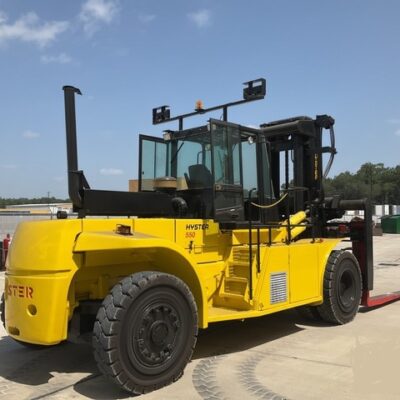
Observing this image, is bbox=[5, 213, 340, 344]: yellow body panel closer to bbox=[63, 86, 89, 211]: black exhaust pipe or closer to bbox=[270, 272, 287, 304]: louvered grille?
bbox=[270, 272, 287, 304]: louvered grille

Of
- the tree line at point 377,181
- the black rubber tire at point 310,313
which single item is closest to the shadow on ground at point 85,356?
the black rubber tire at point 310,313

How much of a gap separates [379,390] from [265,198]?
303cm

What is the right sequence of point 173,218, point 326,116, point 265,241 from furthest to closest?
1. point 326,116
2. point 265,241
3. point 173,218

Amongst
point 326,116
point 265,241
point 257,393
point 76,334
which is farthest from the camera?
point 326,116

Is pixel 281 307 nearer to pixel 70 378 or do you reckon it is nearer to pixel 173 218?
pixel 173 218

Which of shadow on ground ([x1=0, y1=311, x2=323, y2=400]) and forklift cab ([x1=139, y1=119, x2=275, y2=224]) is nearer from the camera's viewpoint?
shadow on ground ([x1=0, y1=311, x2=323, y2=400])

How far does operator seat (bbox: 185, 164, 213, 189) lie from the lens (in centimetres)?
655

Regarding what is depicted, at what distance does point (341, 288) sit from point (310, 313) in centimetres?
69

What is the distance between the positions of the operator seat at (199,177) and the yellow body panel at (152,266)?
1.63 feet

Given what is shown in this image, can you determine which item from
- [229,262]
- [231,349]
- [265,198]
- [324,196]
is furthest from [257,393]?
[324,196]

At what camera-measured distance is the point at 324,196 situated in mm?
8938

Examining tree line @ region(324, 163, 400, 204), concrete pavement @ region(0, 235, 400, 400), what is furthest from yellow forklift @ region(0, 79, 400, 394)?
tree line @ region(324, 163, 400, 204)

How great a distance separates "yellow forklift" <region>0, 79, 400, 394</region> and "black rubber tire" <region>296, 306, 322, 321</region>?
27mm

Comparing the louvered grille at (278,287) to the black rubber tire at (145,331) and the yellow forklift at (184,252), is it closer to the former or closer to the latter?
the yellow forklift at (184,252)
